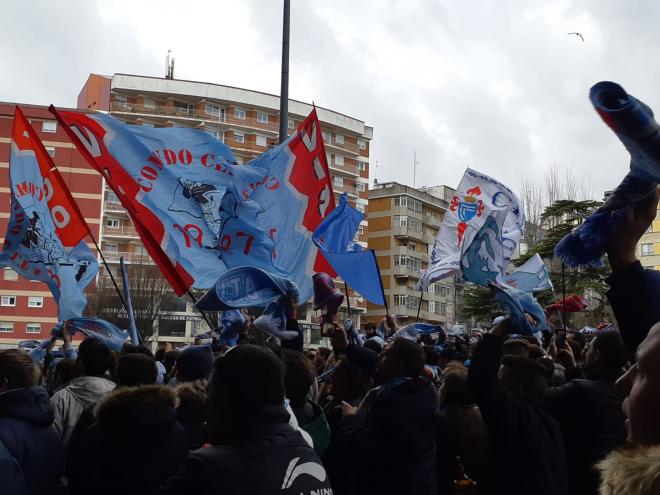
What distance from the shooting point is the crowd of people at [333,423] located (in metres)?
2.76

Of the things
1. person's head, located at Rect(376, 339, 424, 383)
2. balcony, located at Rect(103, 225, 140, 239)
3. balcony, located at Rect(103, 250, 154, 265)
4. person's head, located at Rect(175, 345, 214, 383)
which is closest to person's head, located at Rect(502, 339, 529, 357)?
person's head, located at Rect(376, 339, 424, 383)

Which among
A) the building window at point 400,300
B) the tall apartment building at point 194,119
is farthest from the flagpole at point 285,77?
the building window at point 400,300

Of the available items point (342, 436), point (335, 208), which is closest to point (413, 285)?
point (335, 208)

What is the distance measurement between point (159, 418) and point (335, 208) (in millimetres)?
7529

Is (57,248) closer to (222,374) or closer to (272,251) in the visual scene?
(272,251)

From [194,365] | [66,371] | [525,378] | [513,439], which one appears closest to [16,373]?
[194,365]

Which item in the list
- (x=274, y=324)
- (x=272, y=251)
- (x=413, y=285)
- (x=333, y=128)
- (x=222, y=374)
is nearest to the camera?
(x=222, y=374)

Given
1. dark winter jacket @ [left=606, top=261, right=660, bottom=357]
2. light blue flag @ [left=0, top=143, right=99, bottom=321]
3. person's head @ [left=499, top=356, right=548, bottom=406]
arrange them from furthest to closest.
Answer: light blue flag @ [left=0, top=143, right=99, bottom=321] → person's head @ [left=499, top=356, right=548, bottom=406] → dark winter jacket @ [left=606, top=261, right=660, bottom=357]

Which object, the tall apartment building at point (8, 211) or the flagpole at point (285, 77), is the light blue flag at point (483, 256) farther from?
the tall apartment building at point (8, 211)

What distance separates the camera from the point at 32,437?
4.21 metres

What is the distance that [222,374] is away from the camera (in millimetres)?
2883

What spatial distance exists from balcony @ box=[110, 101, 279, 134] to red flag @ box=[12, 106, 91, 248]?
175 feet

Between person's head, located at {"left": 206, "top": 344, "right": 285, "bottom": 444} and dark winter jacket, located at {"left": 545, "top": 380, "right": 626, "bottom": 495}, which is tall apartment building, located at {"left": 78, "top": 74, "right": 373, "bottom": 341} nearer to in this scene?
dark winter jacket, located at {"left": 545, "top": 380, "right": 626, "bottom": 495}

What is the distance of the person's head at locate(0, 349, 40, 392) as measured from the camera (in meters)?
4.43
